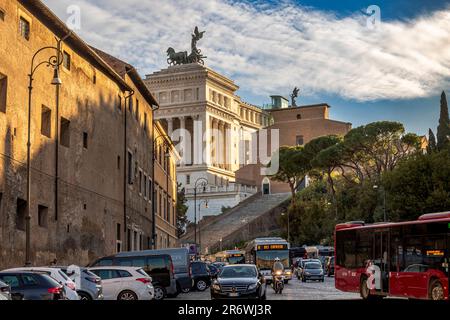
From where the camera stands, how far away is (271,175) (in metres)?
120

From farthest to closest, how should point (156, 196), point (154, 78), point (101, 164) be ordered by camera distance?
point (154, 78)
point (156, 196)
point (101, 164)

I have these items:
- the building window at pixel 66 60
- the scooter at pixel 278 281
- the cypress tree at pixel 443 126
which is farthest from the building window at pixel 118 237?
the cypress tree at pixel 443 126

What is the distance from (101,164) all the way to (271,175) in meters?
78.8

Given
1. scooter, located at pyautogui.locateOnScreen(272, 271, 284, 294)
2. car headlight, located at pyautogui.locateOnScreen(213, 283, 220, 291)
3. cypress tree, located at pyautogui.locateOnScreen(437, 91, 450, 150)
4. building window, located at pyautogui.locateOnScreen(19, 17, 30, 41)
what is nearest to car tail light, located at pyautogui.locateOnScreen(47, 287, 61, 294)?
car headlight, located at pyautogui.locateOnScreen(213, 283, 220, 291)

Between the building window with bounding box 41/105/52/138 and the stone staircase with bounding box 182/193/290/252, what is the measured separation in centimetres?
7020

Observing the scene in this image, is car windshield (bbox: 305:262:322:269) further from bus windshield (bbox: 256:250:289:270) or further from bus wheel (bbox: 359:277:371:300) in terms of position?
bus wheel (bbox: 359:277:371:300)

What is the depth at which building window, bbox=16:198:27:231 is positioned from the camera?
1187 inches

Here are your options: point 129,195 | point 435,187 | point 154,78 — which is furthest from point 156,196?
point 154,78

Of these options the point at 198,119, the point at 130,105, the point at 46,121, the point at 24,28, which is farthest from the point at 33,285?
the point at 198,119

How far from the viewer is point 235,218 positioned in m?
115

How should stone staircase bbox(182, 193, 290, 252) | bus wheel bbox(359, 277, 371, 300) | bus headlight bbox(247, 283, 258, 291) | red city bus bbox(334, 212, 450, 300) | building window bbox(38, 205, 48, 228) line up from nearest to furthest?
1. red city bus bbox(334, 212, 450, 300)
2. bus headlight bbox(247, 283, 258, 291)
3. bus wheel bbox(359, 277, 371, 300)
4. building window bbox(38, 205, 48, 228)
5. stone staircase bbox(182, 193, 290, 252)

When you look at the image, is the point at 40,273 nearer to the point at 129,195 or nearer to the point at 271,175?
the point at 129,195

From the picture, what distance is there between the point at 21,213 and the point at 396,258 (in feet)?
45.7

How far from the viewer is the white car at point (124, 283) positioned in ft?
83.8
